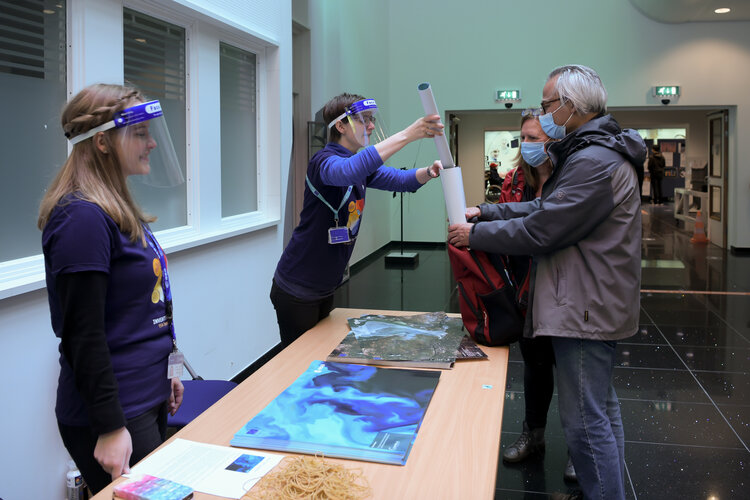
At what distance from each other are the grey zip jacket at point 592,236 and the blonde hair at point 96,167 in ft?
3.75

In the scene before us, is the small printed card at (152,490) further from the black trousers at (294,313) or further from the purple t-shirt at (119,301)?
the black trousers at (294,313)

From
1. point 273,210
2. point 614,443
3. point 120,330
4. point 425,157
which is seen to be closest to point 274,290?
point 120,330

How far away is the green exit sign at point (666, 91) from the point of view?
9.71 meters

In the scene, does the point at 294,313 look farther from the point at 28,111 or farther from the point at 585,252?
the point at 28,111

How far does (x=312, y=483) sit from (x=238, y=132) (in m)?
3.63

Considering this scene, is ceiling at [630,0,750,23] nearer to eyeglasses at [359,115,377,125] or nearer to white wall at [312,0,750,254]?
white wall at [312,0,750,254]

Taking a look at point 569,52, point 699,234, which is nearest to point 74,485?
point 569,52

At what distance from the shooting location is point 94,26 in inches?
111

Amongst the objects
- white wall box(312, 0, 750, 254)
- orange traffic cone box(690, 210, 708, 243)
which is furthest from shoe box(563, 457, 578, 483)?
orange traffic cone box(690, 210, 708, 243)

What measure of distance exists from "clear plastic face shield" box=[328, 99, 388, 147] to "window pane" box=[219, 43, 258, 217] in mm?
2210

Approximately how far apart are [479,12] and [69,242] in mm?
10061

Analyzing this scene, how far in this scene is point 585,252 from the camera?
1.90m

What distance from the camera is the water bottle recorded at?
2.54m

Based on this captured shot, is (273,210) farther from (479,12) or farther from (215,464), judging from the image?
(479,12)
